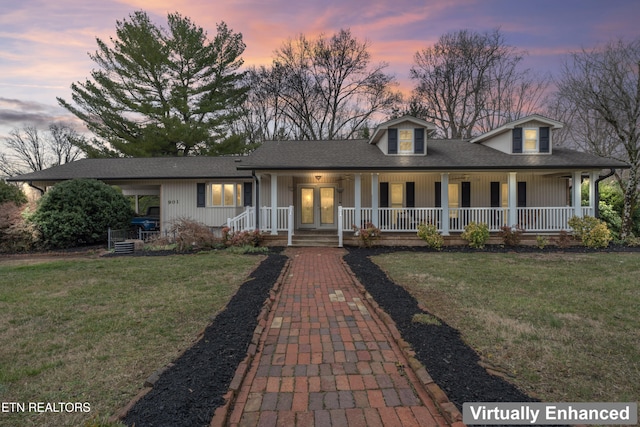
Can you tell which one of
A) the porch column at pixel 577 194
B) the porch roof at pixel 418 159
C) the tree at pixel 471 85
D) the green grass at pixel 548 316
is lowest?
the green grass at pixel 548 316

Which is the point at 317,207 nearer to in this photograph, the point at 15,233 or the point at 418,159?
the point at 418,159

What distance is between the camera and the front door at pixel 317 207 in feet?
47.1

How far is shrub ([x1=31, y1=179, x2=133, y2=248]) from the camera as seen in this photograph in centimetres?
1230

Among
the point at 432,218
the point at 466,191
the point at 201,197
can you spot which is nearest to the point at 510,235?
the point at 432,218

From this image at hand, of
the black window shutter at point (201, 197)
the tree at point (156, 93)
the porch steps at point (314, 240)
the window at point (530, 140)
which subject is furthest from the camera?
the tree at point (156, 93)

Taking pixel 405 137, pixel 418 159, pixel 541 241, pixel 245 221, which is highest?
pixel 405 137

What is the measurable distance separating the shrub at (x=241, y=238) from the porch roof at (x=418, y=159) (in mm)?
2556

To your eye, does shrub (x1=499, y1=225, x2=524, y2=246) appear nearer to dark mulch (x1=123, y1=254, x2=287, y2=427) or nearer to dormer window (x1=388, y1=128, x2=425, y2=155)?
dormer window (x1=388, y1=128, x2=425, y2=155)

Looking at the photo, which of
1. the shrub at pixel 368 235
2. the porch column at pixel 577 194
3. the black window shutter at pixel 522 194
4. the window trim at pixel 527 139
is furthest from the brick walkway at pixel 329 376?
the black window shutter at pixel 522 194

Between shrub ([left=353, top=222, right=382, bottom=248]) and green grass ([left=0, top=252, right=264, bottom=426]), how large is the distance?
16.3 ft

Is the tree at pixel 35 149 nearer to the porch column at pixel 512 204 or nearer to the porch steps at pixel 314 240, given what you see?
the porch steps at pixel 314 240

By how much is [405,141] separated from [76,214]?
14.4m

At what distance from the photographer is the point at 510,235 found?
1159cm

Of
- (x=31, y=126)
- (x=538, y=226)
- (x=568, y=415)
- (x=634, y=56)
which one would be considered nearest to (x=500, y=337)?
(x=568, y=415)
